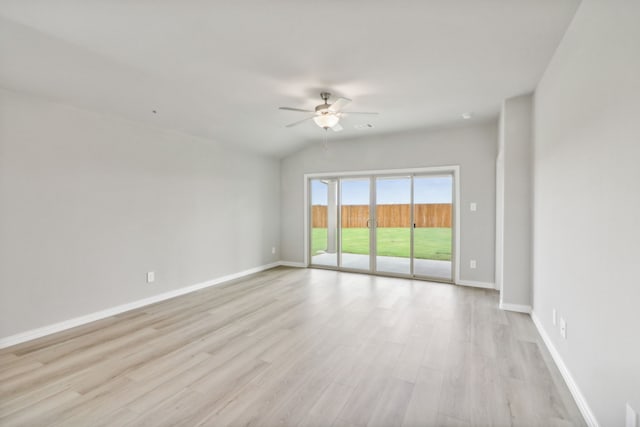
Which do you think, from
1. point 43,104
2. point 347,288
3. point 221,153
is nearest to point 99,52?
point 43,104

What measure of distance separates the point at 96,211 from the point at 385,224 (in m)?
4.64

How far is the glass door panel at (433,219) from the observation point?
536 cm

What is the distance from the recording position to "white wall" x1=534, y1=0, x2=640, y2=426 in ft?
4.54

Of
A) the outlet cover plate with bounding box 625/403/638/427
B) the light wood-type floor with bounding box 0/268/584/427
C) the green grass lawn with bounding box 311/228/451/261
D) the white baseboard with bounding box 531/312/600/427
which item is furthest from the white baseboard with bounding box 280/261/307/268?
the outlet cover plate with bounding box 625/403/638/427

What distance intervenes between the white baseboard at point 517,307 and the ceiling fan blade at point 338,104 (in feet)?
10.8

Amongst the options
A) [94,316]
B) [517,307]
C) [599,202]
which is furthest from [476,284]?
[94,316]

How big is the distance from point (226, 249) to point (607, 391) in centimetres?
505

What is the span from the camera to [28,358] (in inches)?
103

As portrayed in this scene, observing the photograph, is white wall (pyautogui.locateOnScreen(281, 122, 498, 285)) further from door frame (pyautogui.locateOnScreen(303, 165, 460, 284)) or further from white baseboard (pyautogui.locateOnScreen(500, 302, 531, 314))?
white baseboard (pyautogui.locateOnScreen(500, 302, 531, 314))

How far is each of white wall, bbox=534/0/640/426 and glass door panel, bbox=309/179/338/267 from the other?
4.23 m

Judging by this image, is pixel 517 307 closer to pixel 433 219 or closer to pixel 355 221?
pixel 433 219

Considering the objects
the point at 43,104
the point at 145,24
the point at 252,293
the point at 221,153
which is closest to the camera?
the point at 145,24

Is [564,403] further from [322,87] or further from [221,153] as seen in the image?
[221,153]

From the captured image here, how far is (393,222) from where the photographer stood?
5.85 metres
